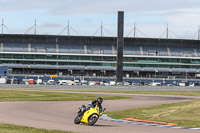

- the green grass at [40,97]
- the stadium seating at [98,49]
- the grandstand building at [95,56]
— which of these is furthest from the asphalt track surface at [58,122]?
the stadium seating at [98,49]

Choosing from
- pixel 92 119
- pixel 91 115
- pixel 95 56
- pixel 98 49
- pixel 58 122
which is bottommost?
pixel 58 122

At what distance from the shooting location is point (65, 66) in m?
141

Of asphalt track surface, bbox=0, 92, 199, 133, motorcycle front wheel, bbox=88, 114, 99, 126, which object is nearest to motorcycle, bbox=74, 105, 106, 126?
motorcycle front wheel, bbox=88, 114, 99, 126

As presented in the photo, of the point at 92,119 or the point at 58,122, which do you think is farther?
the point at 58,122

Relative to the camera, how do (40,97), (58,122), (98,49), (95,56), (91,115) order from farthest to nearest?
(98,49) < (95,56) < (40,97) < (58,122) < (91,115)

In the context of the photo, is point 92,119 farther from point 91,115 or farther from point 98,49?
point 98,49

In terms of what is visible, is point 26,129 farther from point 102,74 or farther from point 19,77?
point 102,74

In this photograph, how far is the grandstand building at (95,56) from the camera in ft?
459

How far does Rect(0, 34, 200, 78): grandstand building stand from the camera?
139875 mm

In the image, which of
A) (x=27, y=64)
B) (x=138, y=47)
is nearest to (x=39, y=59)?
(x=27, y=64)

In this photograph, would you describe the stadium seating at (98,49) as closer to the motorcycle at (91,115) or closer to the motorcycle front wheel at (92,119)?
the motorcycle at (91,115)

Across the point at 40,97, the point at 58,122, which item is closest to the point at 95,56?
the point at 40,97

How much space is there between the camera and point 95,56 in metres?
141

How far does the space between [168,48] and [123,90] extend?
205ft
